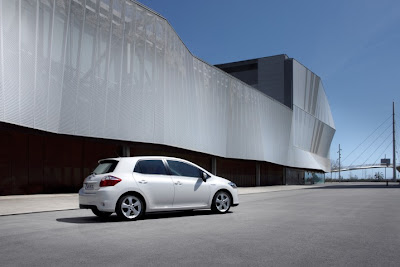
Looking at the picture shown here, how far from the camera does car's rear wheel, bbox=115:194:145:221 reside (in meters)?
10.0

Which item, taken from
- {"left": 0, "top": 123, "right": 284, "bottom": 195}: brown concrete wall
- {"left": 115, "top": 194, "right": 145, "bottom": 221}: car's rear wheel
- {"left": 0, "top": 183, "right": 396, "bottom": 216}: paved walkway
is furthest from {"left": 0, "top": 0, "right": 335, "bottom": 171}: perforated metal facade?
{"left": 115, "top": 194, "right": 145, "bottom": 221}: car's rear wheel

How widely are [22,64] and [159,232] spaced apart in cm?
1363

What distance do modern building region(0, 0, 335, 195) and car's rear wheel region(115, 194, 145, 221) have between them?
401 inches

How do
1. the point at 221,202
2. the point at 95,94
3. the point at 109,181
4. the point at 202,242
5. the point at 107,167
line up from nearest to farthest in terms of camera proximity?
the point at 202,242
the point at 109,181
the point at 107,167
the point at 221,202
the point at 95,94

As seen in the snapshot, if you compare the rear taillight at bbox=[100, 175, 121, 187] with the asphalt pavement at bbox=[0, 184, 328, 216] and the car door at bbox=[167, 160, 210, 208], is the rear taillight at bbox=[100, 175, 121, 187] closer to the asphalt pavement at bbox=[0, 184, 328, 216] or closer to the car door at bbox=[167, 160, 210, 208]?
the car door at bbox=[167, 160, 210, 208]

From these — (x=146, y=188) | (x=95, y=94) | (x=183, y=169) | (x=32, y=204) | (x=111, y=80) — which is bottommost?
(x=32, y=204)

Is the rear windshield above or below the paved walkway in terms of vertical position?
above

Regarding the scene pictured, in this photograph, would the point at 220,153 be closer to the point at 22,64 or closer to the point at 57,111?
the point at 57,111

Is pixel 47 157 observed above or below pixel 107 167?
above

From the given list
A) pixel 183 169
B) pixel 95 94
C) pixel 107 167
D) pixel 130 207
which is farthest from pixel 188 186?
pixel 95 94

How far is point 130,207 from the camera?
33.4 ft

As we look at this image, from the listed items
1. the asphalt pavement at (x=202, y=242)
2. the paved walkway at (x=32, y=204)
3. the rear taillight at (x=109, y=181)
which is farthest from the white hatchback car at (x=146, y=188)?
the paved walkway at (x=32, y=204)

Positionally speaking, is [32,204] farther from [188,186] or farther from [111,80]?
[111,80]

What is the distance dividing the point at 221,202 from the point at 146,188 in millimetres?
2552
